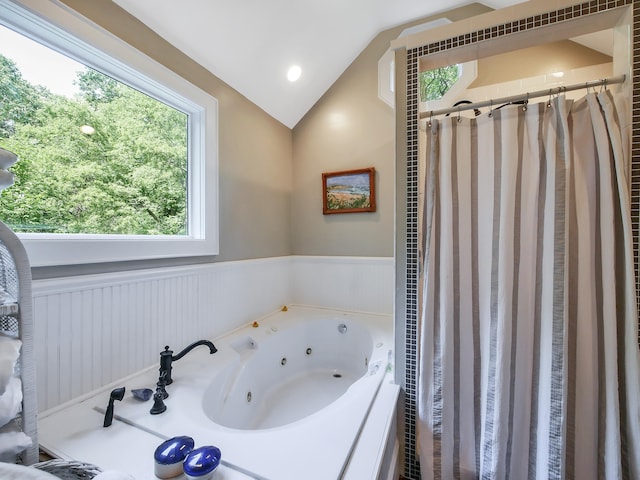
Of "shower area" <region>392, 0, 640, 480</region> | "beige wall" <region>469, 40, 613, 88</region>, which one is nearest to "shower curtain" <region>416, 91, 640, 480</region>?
"shower area" <region>392, 0, 640, 480</region>

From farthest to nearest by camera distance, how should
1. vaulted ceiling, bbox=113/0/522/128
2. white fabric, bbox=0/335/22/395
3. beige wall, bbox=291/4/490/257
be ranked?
beige wall, bbox=291/4/490/257 < vaulted ceiling, bbox=113/0/522/128 < white fabric, bbox=0/335/22/395

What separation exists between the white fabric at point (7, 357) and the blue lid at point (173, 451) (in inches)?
16.9

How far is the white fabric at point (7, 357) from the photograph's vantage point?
629 millimetres

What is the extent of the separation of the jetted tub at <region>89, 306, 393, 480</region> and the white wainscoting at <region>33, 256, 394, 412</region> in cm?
12

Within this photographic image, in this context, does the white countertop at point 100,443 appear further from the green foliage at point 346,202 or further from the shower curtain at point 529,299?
the green foliage at point 346,202

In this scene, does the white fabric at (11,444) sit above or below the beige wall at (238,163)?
below

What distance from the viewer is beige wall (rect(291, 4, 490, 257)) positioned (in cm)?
259

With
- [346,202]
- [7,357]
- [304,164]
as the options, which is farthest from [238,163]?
[7,357]

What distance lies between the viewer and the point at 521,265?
1.10 meters

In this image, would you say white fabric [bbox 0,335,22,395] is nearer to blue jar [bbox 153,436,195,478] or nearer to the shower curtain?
blue jar [bbox 153,436,195,478]

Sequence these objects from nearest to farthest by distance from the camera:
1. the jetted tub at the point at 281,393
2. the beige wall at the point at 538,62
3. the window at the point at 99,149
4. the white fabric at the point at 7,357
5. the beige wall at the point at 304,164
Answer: the white fabric at the point at 7,357 < the jetted tub at the point at 281,393 < the window at the point at 99,149 < the beige wall at the point at 538,62 < the beige wall at the point at 304,164

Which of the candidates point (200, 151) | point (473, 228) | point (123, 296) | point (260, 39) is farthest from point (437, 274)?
point (260, 39)

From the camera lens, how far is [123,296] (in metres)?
1.37

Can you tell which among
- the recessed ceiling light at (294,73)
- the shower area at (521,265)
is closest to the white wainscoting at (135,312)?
the shower area at (521,265)
